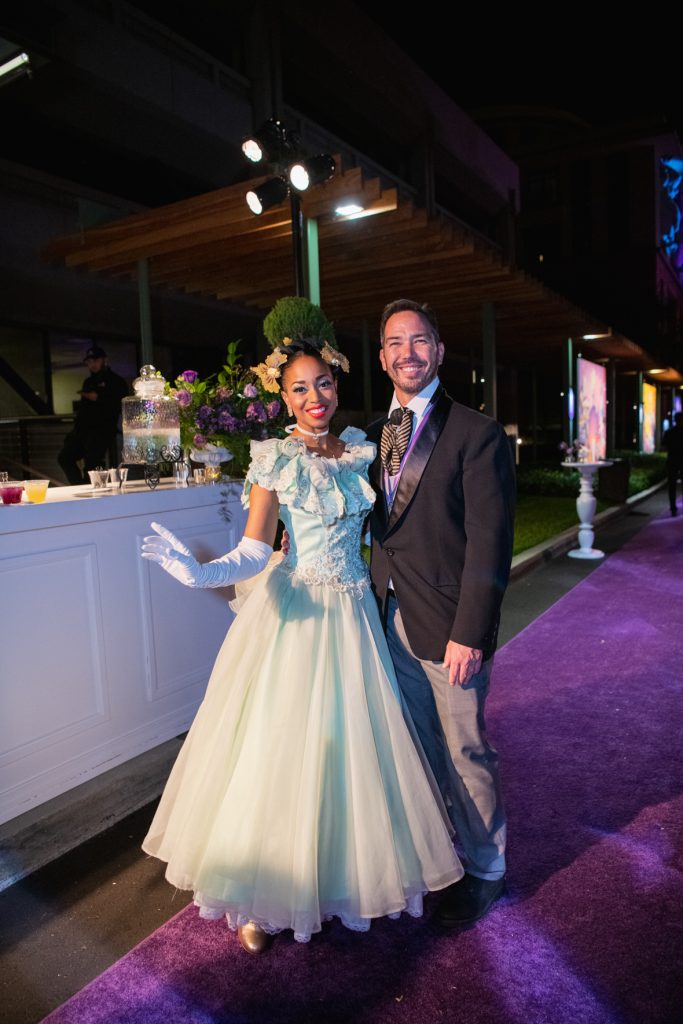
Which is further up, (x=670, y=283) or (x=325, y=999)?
(x=670, y=283)

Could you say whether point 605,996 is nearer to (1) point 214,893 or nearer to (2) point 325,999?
(2) point 325,999

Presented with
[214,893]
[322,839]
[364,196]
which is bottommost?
[214,893]

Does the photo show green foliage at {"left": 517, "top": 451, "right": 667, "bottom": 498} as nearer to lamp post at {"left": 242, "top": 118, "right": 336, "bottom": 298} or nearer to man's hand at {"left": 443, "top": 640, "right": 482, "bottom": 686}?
lamp post at {"left": 242, "top": 118, "right": 336, "bottom": 298}

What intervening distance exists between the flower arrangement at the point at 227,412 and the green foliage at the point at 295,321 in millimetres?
443

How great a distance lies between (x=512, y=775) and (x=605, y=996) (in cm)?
133

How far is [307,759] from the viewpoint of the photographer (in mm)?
2045

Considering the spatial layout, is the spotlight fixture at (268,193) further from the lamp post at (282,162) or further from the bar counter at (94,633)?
the bar counter at (94,633)

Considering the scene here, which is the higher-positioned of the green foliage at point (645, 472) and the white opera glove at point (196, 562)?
the white opera glove at point (196, 562)

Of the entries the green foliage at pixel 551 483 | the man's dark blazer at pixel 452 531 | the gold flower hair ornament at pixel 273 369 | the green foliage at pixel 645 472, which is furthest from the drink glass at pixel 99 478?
the green foliage at pixel 645 472

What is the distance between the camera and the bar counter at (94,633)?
282 cm

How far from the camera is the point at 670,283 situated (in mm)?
42594

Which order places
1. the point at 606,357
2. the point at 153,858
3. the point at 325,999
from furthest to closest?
the point at 606,357
the point at 153,858
the point at 325,999

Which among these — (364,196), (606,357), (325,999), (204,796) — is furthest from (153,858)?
(606,357)

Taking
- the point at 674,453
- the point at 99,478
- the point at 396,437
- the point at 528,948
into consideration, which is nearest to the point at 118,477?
the point at 99,478
